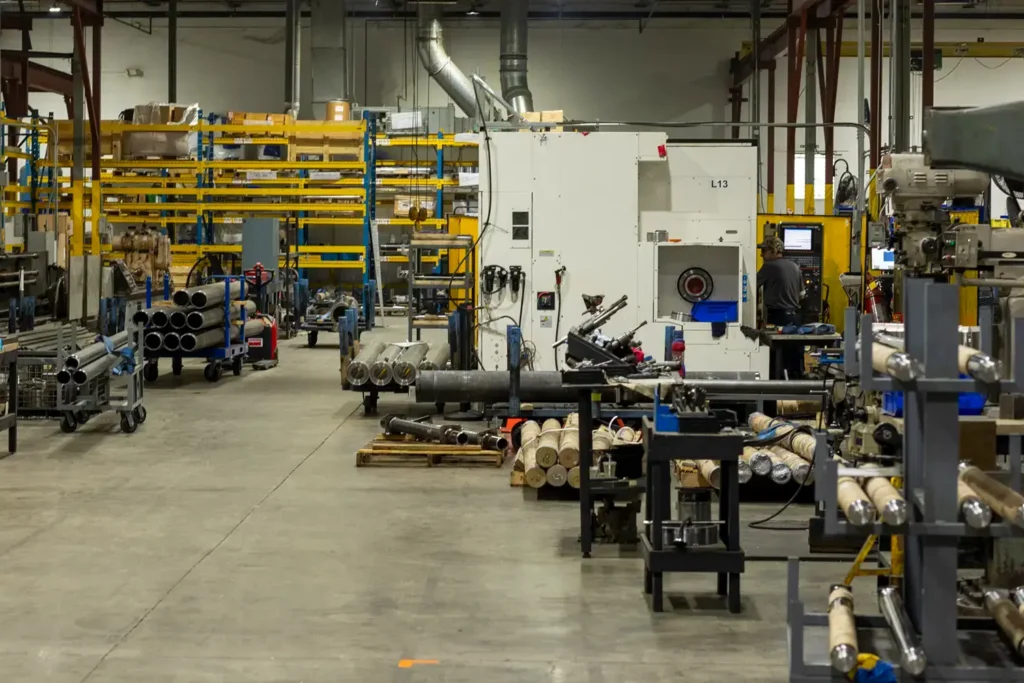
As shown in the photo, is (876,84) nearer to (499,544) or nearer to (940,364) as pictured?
(499,544)

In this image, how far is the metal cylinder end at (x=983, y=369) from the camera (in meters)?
3.02

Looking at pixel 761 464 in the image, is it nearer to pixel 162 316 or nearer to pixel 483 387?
pixel 483 387

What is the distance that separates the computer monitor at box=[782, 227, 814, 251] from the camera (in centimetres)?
1191

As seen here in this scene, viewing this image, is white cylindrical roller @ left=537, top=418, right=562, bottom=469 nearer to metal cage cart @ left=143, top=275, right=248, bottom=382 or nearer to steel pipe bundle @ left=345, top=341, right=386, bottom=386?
steel pipe bundle @ left=345, top=341, right=386, bottom=386

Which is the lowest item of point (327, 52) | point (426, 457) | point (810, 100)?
point (426, 457)

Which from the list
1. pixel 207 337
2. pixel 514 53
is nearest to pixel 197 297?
pixel 207 337

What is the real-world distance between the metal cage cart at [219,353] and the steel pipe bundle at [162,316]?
26 cm

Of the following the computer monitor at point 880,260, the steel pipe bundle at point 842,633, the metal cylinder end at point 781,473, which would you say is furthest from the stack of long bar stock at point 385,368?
the steel pipe bundle at point 842,633

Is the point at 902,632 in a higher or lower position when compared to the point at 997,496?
lower

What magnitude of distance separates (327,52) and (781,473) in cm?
1711

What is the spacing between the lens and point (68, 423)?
354 inches

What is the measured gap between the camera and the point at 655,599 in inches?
189

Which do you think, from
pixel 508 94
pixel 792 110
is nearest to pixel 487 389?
pixel 792 110

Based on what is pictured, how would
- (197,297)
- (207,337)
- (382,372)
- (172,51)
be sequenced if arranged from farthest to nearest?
(172,51)
(207,337)
(197,297)
(382,372)
